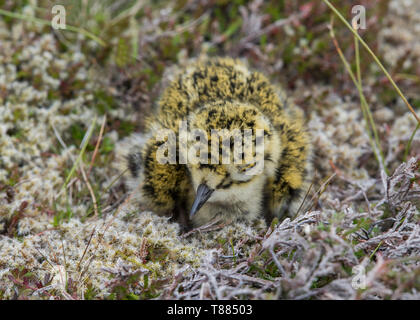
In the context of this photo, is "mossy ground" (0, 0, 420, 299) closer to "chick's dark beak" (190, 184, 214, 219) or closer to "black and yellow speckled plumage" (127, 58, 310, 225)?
"black and yellow speckled plumage" (127, 58, 310, 225)

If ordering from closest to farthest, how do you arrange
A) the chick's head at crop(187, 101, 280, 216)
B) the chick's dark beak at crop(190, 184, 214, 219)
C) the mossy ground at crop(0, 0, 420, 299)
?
1. the mossy ground at crop(0, 0, 420, 299)
2. the chick's head at crop(187, 101, 280, 216)
3. the chick's dark beak at crop(190, 184, 214, 219)

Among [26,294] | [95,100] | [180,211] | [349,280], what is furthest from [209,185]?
[95,100]

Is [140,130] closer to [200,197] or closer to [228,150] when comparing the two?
[200,197]

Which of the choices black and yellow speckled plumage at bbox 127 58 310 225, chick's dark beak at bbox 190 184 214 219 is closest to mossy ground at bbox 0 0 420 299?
black and yellow speckled plumage at bbox 127 58 310 225

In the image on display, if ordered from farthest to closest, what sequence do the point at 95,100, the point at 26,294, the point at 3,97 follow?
1. the point at 95,100
2. the point at 3,97
3. the point at 26,294

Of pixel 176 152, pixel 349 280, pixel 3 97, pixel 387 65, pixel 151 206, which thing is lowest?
pixel 349 280

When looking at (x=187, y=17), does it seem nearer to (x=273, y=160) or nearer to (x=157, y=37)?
(x=157, y=37)
